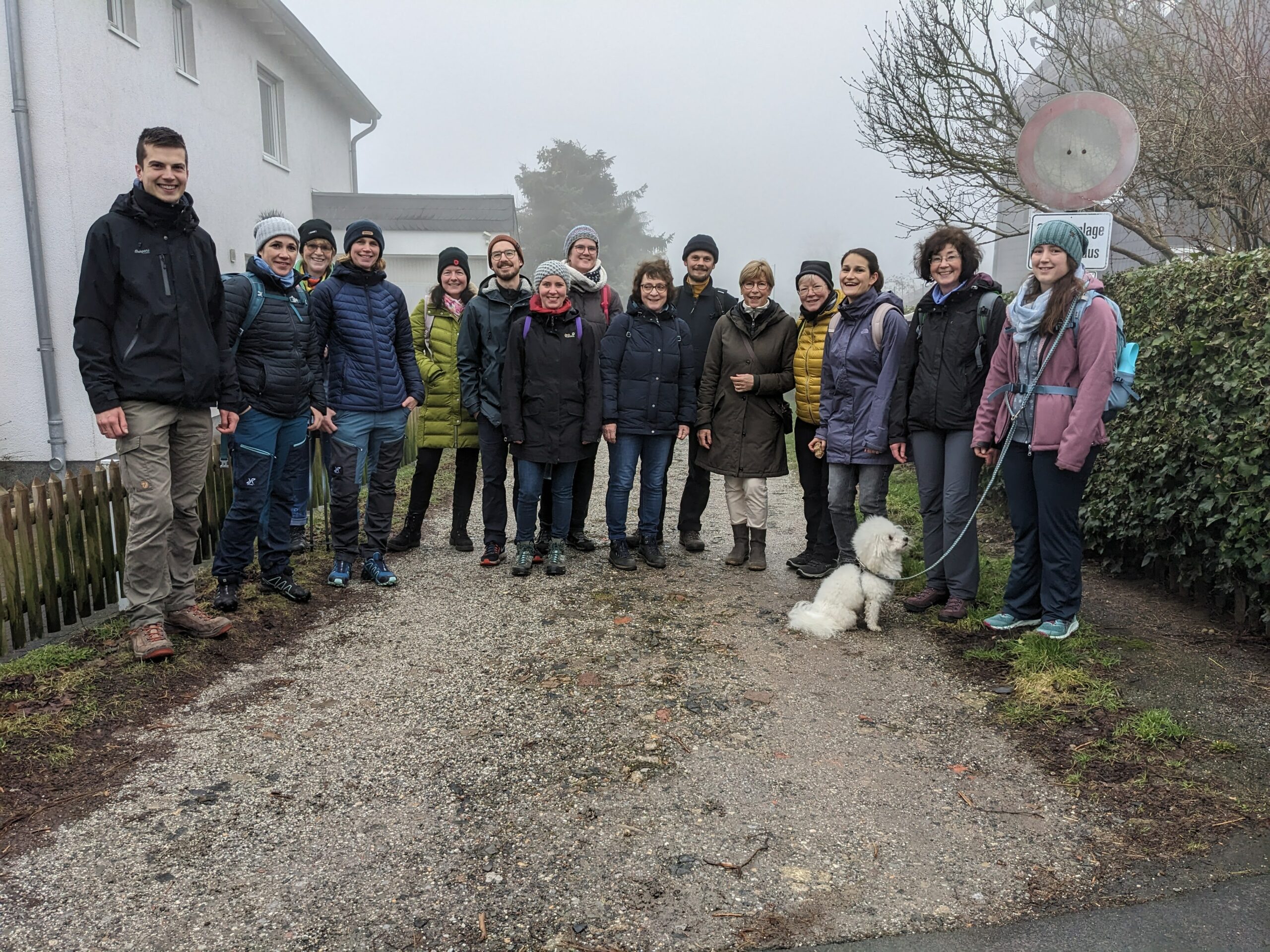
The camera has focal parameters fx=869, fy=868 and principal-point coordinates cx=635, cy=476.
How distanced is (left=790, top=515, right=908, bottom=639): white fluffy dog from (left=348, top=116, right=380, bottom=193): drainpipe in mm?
17995

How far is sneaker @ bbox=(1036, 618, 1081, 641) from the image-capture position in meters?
4.71

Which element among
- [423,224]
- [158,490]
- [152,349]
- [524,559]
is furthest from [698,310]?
[423,224]

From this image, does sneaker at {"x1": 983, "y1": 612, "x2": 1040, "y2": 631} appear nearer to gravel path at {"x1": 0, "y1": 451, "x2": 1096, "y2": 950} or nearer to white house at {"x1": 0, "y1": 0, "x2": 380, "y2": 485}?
gravel path at {"x1": 0, "y1": 451, "x2": 1096, "y2": 950}

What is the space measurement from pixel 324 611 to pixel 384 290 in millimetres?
2221

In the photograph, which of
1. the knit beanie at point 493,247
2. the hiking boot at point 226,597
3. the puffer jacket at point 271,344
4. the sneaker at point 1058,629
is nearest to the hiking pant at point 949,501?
the sneaker at point 1058,629

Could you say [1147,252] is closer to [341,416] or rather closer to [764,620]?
[764,620]

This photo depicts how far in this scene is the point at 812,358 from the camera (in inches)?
245

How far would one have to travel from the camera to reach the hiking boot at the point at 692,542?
278 inches

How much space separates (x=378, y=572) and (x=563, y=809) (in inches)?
130

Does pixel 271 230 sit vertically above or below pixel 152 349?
above

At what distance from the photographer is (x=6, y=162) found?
8.73 metres

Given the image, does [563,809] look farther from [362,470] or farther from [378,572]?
[362,470]

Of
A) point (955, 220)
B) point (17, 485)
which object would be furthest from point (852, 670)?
point (955, 220)

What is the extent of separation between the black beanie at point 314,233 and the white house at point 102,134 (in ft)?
14.0
